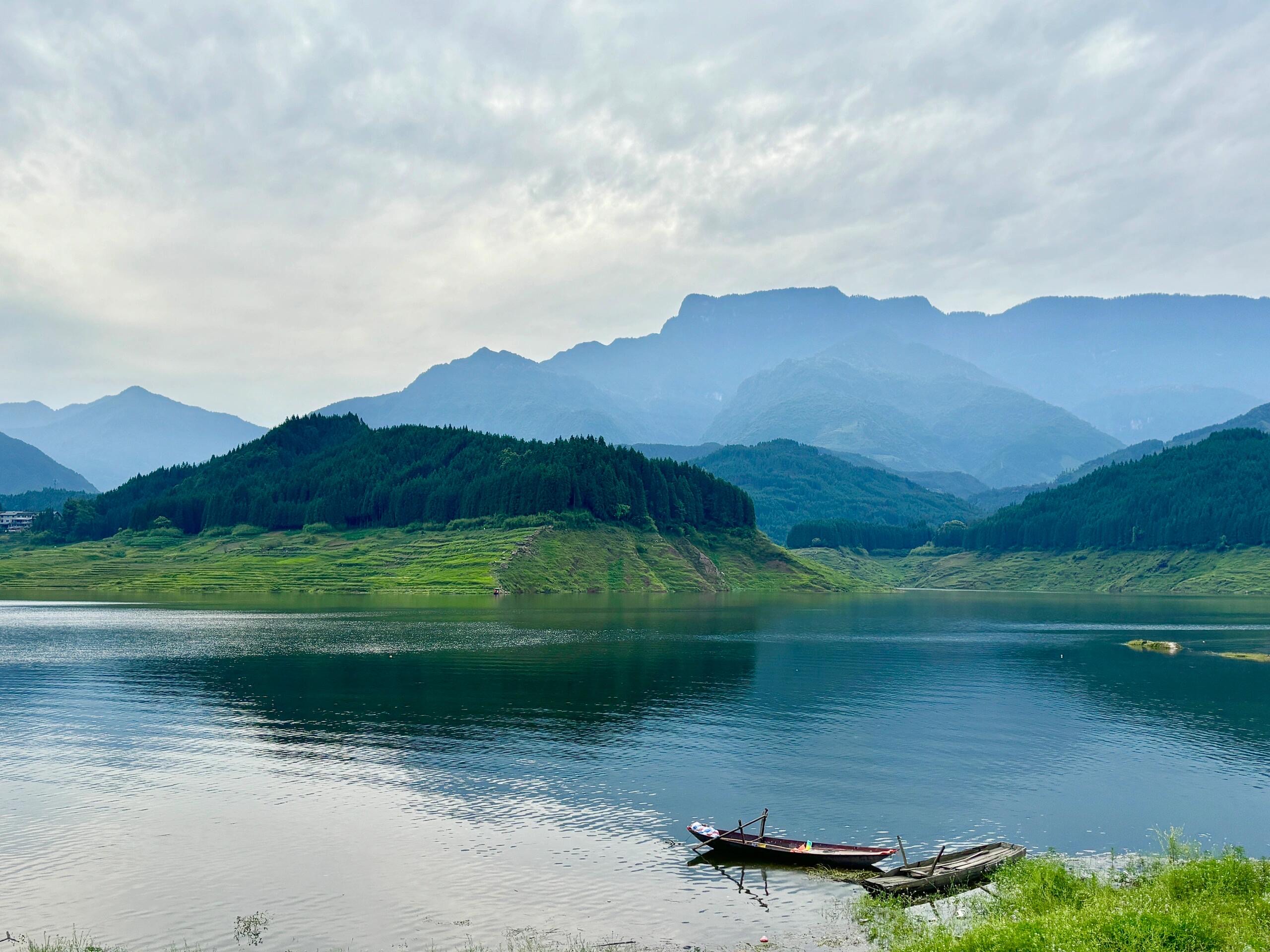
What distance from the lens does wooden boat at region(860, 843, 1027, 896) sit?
47.0 meters

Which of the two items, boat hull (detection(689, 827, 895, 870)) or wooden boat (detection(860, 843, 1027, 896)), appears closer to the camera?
wooden boat (detection(860, 843, 1027, 896))

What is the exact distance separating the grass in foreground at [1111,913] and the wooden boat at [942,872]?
86 cm

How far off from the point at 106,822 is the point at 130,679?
6175 cm

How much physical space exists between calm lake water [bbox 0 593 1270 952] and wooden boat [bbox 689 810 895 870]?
1154 mm

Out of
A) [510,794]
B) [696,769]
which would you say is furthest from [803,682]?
[510,794]

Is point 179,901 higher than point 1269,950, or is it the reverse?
point 1269,950

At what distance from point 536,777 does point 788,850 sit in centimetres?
2432

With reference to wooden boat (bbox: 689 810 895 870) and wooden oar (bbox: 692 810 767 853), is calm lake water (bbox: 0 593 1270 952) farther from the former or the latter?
wooden boat (bbox: 689 810 895 870)

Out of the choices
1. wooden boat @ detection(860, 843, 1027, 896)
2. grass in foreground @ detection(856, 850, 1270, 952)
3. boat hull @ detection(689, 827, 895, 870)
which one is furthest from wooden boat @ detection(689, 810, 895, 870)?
grass in foreground @ detection(856, 850, 1270, 952)

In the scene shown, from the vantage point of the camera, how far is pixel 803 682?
120 metres

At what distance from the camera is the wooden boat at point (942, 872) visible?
47031 millimetres

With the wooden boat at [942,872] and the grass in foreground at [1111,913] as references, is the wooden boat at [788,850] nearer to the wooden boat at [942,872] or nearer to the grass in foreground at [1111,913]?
the wooden boat at [942,872]

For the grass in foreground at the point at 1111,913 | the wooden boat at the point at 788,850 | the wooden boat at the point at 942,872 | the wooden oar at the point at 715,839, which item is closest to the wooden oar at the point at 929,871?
the wooden boat at the point at 942,872

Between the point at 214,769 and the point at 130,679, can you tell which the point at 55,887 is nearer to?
the point at 214,769
